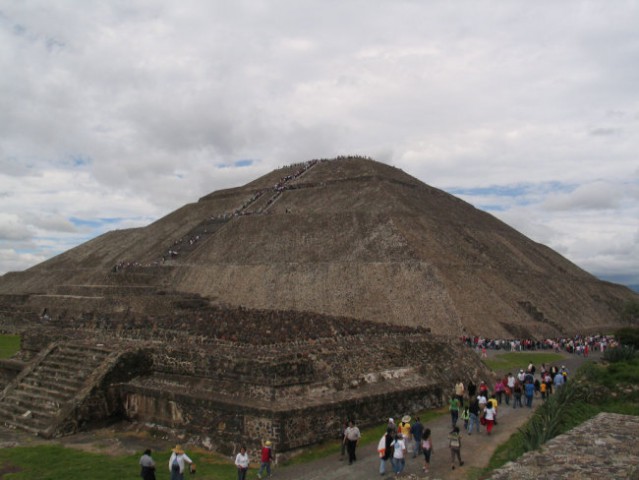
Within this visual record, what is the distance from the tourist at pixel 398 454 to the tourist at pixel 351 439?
39.6 inches

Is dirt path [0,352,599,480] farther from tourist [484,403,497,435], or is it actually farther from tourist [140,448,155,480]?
tourist [140,448,155,480]

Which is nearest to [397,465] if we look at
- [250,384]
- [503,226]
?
[250,384]

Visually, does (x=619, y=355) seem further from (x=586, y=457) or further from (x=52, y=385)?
(x=52, y=385)

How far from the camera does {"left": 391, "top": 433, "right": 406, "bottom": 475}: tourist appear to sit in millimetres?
11648

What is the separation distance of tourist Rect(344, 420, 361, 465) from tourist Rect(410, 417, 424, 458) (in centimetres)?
147

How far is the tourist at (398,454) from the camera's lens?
38.2ft

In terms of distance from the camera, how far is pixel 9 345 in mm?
28766

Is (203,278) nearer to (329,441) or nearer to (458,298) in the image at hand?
(458,298)

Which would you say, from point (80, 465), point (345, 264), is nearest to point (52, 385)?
point (80, 465)

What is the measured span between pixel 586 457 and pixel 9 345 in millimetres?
29281

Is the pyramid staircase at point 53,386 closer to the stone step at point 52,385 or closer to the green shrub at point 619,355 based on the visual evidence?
the stone step at point 52,385

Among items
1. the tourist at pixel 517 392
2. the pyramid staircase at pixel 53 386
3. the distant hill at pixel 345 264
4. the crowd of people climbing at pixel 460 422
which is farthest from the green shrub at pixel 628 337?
the pyramid staircase at pixel 53 386

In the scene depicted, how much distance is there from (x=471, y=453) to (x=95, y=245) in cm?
6661

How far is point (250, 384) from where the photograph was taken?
549 inches
